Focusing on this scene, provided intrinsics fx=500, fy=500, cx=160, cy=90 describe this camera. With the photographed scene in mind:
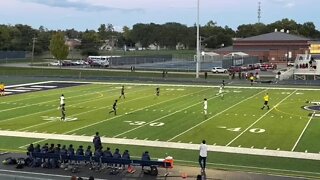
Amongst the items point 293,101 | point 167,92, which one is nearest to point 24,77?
point 167,92

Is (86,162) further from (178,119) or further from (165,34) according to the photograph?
(165,34)

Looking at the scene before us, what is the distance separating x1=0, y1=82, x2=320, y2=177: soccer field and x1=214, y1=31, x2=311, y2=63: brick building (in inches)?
2671

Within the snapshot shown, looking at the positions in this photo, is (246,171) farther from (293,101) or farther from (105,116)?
(293,101)

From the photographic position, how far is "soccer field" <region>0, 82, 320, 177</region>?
2372 cm

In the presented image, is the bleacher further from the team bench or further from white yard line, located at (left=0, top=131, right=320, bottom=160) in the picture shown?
white yard line, located at (left=0, top=131, right=320, bottom=160)

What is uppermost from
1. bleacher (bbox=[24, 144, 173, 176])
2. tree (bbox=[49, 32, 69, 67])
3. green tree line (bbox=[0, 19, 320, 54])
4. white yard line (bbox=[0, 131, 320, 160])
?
green tree line (bbox=[0, 19, 320, 54])

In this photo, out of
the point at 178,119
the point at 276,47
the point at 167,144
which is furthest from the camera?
the point at 276,47

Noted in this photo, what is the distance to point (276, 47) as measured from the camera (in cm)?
11406

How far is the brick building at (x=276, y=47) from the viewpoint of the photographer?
112 metres

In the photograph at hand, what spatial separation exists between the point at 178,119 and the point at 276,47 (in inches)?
3491

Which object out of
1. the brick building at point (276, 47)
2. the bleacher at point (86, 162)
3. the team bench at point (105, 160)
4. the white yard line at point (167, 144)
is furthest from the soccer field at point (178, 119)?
the brick building at point (276, 47)

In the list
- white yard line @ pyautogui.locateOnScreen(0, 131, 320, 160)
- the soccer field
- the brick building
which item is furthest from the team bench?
the brick building

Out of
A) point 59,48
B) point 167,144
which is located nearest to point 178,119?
point 167,144

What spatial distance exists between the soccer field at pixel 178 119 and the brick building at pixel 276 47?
6785 cm
